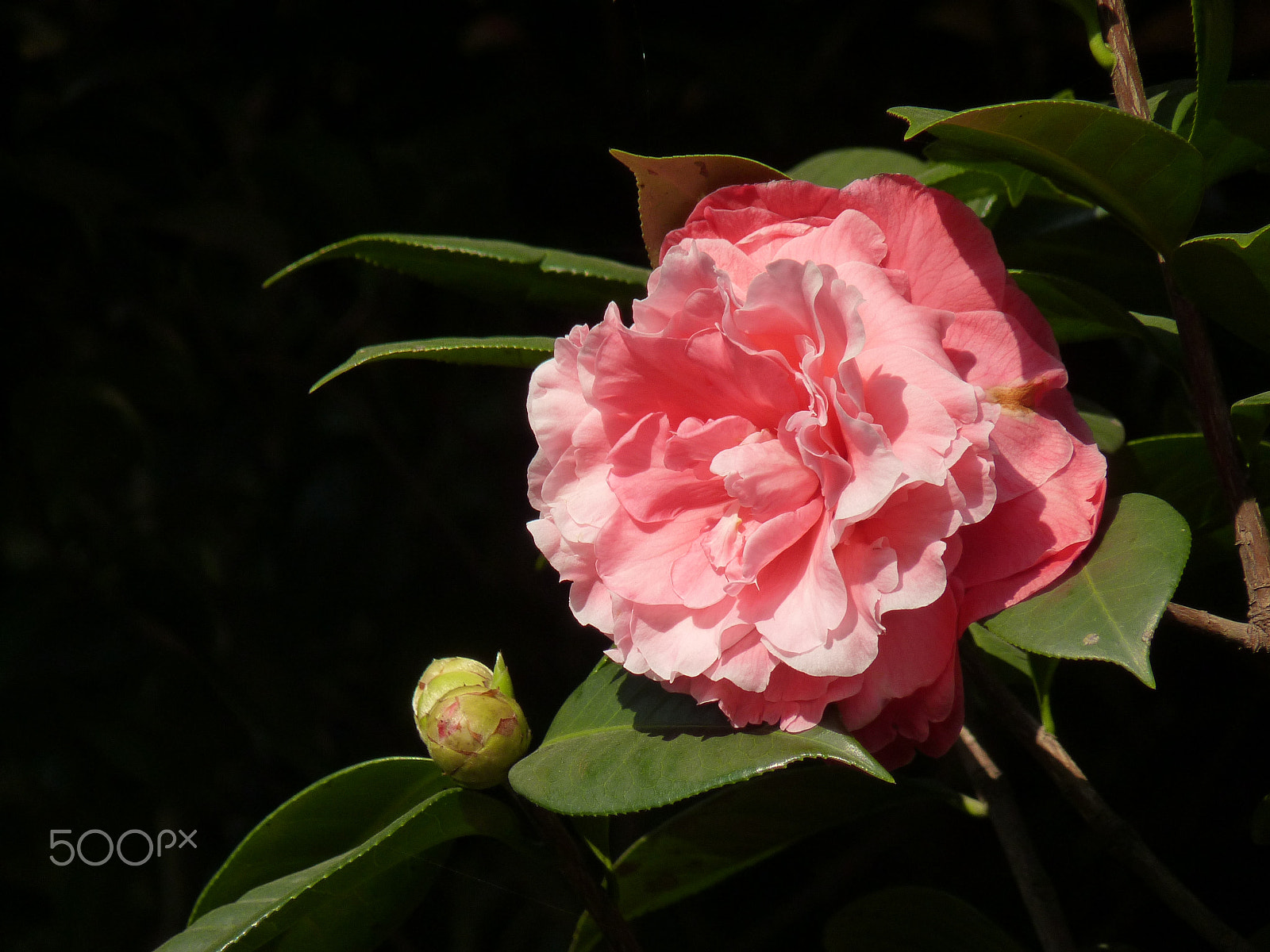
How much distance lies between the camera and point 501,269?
2.53ft

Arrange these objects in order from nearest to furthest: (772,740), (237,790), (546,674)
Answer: (772,740) < (546,674) < (237,790)

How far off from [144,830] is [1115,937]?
50.4 inches

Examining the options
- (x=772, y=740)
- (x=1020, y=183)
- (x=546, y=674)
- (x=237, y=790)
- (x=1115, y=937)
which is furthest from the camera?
(x=237, y=790)

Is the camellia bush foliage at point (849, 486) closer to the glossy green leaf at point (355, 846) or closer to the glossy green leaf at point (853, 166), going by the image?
the glossy green leaf at point (355, 846)

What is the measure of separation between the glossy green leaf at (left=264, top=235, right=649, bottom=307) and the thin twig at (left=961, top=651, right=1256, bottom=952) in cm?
35

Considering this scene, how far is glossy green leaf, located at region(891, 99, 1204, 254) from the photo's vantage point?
0.53 meters

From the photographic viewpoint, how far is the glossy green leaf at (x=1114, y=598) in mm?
473

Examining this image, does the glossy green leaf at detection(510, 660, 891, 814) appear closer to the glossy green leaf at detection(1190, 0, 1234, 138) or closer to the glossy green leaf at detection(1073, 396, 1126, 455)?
the glossy green leaf at detection(1073, 396, 1126, 455)

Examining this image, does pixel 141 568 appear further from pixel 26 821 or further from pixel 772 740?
pixel 772 740

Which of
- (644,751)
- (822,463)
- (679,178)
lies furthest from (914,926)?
(679,178)

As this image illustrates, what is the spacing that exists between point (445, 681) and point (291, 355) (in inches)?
48.1

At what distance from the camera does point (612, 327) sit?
0.55 metres

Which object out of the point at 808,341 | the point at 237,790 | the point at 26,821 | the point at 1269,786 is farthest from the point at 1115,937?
the point at 26,821

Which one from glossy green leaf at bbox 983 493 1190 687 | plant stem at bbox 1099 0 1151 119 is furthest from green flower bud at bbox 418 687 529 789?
plant stem at bbox 1099 0 1151 119
